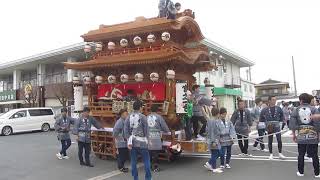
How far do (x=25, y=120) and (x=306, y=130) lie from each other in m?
21.1

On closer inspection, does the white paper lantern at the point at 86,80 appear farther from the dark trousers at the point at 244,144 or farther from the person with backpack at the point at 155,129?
the dark trousers at the point at 244,144

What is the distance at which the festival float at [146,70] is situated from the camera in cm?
1024

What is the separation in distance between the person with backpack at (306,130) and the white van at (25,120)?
66.9ft

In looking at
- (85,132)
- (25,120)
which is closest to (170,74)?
(85,132)

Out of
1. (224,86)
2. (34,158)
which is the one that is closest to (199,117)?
(34,158)

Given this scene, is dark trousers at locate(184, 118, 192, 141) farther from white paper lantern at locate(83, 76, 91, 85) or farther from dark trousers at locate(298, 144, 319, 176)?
white paper lantern at locate(83, 76, 91, 85)

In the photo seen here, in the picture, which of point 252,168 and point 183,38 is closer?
point 252,168

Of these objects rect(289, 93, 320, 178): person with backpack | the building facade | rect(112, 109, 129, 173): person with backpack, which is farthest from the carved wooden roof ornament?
the building facade

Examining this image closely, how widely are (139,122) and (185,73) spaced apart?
165 inches

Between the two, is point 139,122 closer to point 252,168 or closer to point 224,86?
point 252,168

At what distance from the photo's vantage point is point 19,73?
37344mm

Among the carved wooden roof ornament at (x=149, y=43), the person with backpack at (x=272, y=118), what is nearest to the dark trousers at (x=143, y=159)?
the carved wooden roof ornament at (x=149, y=43)

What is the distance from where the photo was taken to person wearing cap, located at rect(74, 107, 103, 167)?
1051 cm

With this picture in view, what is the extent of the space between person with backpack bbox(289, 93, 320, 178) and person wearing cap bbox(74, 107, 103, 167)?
5.63 meters
